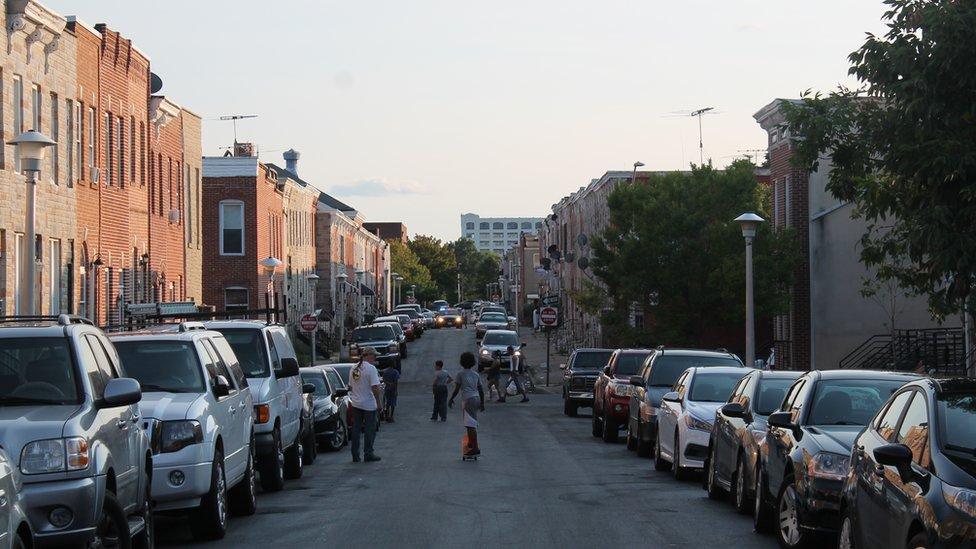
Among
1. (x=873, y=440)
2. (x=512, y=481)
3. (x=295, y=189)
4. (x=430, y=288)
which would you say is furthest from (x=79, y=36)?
(x=430, y=288)

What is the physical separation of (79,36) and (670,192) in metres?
19.5

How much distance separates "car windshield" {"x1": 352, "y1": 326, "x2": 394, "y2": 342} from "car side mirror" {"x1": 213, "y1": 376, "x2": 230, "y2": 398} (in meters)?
43.5

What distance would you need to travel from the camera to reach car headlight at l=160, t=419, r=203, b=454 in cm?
1285

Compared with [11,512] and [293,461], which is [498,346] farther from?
[11,512]

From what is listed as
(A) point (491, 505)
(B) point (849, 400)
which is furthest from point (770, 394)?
(A) point (491, 505)

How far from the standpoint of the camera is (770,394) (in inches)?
614

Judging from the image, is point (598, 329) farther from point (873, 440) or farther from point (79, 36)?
point (873, 440)

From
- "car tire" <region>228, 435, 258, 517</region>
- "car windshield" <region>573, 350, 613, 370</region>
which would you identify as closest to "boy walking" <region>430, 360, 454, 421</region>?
"car windshield" <region>573, 350, 613, 370</region>

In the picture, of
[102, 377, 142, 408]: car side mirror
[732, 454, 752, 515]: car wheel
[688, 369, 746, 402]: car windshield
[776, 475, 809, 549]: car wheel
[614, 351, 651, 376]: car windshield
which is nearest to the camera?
[102, 377, 142, 408]: car side mirror

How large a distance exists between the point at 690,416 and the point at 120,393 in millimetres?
10203

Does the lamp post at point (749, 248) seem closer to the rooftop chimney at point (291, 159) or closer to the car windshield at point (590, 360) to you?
the car windshield at point (590, 360)

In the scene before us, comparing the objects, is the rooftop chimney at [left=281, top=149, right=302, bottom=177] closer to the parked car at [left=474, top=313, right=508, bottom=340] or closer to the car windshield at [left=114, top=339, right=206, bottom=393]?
the parked car at [left=474, top=313, right=508, bottom=340]

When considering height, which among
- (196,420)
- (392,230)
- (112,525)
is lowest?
(112,525)

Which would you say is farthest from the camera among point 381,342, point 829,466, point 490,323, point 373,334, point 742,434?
point 490,323
